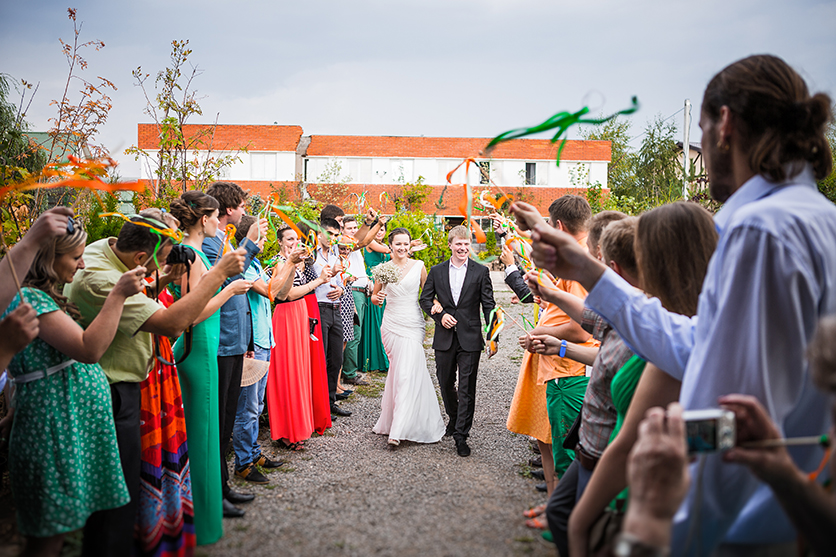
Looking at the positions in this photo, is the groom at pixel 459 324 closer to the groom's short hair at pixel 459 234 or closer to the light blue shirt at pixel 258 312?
the groom's short hair at pixel 459 234

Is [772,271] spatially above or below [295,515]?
above

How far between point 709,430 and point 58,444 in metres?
2.71

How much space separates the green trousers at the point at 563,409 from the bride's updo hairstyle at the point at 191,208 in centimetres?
297

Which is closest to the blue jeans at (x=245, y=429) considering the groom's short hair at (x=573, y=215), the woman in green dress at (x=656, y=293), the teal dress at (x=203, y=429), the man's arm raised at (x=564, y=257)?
the teal dress at (x=203, y=429)

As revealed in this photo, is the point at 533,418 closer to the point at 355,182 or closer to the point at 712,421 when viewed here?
the point at 712,421

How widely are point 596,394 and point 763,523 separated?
1256 millimetres

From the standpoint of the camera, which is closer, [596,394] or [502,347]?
[596,394]

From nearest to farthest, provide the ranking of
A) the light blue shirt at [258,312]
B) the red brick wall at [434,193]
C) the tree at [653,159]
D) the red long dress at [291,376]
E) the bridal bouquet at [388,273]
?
the light blue shirt at [258,312] → the red long dress at [291,376] → the bridal bouquet at [388,273] → the tree at [653,159] → the red brick wall at [434,193]

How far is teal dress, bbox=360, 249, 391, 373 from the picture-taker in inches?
365

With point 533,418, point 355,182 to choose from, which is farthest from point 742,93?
point 355,182

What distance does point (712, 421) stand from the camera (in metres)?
1.21

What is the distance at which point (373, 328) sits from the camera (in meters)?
9.37

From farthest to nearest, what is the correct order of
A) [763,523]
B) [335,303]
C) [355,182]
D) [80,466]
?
[355,182] → [335,303] → [80,466] → [763,523]

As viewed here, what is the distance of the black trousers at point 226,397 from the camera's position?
4.14 metres
